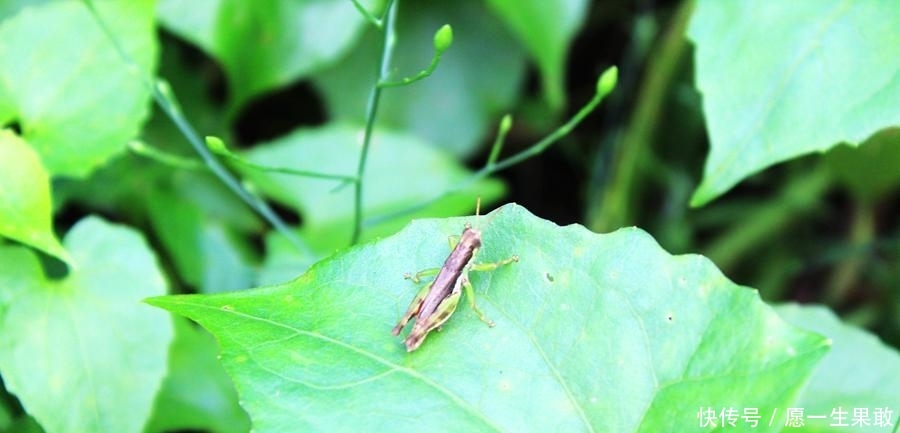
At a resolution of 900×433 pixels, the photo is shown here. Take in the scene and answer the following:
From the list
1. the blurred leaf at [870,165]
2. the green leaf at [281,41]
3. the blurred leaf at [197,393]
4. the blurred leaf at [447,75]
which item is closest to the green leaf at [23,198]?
the blurred leaf at [197,393]

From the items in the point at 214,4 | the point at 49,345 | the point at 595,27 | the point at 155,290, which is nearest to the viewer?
the point at 49,345

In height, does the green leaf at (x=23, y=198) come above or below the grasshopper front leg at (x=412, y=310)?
above

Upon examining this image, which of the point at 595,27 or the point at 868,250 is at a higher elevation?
the point at 595,27

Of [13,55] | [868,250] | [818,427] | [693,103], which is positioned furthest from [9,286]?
[868,250]

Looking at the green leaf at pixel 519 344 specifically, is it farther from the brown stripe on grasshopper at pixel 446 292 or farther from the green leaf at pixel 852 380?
the green leaf at pixel 852 380

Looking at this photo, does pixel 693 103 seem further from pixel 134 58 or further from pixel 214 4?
pixel 134 58

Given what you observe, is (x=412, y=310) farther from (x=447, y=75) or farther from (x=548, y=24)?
(x=447, y=75)

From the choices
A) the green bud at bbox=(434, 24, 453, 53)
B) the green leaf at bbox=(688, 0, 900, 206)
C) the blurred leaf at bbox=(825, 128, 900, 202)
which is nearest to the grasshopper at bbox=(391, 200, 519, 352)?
the green bud at bbox=(434, 24, 453, 53)
